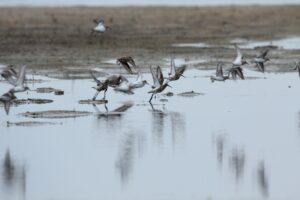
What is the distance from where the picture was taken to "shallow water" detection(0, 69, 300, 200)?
15.1m

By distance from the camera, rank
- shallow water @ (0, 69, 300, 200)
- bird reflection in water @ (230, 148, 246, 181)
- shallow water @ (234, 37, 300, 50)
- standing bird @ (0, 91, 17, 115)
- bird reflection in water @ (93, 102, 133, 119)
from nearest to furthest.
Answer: shallow water @ (0, 69, 300, 200)
bird reflection in water @ (230, 148, 246, 181)
standing bird @ (0, 91, 17, 115)
bird reflection in water @ (93, 102, 133, 119)
shallow water @ (234, 37, 300, 50)

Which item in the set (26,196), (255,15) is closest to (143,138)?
(26,196)

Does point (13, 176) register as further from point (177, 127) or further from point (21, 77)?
point (21, 77)

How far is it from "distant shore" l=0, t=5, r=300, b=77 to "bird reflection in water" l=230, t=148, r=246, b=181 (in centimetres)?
1403

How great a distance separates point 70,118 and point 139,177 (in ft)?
19.5

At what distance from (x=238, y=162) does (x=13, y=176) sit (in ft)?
12.4

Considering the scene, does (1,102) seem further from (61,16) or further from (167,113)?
(61,16)

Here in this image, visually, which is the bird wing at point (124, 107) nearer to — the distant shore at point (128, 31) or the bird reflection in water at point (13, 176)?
the bird reflection in water at point (13, 176)

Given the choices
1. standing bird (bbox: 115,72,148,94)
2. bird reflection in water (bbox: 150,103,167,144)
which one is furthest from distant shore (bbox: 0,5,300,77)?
bird reflection in water (bbox: 150,103,167,144)

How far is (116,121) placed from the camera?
2134 centimetres

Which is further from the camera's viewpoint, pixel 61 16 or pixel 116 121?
pixel 61 16

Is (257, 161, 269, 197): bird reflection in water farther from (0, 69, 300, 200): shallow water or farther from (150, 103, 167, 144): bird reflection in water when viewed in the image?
(150, 103, 167, 144): bird reflection in water

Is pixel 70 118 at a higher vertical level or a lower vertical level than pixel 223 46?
lower

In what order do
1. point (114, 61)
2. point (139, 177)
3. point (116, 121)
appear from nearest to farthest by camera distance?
point (139, 177) → point (116, 121) → point (114, 61)
